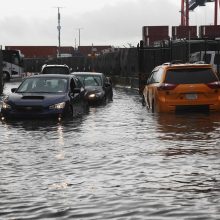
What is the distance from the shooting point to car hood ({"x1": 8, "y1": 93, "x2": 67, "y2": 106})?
18.5 metres

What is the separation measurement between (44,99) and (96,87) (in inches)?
379

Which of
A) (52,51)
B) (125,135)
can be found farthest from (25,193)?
(52,51)

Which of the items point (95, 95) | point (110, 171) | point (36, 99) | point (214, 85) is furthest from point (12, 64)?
point (110, 171)

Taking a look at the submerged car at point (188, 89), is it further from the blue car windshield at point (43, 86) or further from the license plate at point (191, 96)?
the blue car windshield at point (43, 86)

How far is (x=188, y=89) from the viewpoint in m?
20.4

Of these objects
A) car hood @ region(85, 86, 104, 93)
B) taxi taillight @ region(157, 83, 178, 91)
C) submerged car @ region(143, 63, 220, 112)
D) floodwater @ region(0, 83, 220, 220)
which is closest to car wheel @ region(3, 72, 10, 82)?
car hood @ region(85, 86, 104, 93)

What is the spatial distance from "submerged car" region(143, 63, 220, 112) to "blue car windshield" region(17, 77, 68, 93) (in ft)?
9.56

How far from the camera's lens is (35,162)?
35.7ft

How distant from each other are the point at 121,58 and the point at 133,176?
58217 mm

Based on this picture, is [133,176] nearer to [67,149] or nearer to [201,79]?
[67,149]

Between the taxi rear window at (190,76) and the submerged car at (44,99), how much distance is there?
273cm

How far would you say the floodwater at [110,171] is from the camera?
24.1ft

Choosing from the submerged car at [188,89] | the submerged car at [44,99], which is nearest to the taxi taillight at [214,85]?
the submerged car at [188,89]

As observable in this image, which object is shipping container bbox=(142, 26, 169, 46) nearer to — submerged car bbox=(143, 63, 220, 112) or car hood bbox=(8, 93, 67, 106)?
submerged car bbox=(143, 63, 220, 112)
